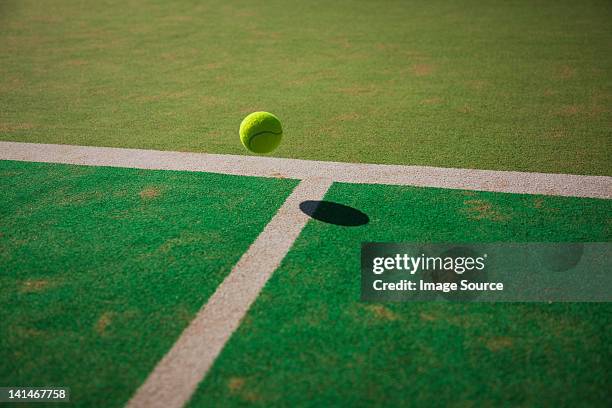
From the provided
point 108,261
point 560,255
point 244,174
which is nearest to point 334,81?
point 244,174

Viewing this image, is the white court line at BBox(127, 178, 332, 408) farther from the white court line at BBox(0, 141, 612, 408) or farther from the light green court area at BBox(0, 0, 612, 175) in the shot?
the light green court area at BBox(0, 0, 612, 175)

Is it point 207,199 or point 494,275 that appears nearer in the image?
point 494,275

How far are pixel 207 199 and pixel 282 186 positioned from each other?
2.57 ft

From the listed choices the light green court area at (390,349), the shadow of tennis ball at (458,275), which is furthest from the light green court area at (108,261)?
the shadow of tennis ball at (458,275)

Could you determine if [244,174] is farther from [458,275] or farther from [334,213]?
[458,275]

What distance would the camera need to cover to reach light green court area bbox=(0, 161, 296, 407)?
118 inches

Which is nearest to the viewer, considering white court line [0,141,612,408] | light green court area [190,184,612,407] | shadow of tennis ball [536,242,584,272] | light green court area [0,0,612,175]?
light green court area [190,184,612,407]

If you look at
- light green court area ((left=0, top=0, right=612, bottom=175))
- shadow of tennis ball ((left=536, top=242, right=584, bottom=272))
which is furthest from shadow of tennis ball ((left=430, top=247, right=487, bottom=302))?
light green court area ((left=0, top=0, right=612, bottom=175))

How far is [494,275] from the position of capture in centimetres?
379

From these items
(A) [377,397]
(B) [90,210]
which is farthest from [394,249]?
(B) [90,210]

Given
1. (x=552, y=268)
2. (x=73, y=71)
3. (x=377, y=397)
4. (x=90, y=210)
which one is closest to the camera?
(x=377, y=397)

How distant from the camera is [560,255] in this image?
13.2 feet

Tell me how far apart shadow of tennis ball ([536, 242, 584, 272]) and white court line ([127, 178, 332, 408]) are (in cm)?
197

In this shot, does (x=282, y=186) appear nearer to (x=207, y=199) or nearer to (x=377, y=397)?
(x=207, y=199)
